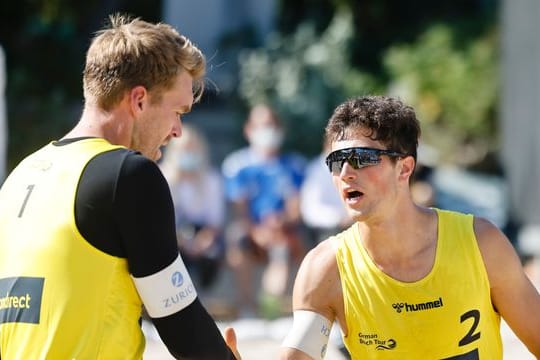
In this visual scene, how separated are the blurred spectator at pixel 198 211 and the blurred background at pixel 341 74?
4.11 ft

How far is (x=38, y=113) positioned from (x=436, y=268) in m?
9.39

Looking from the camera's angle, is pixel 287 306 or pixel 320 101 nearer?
pixel 287 306

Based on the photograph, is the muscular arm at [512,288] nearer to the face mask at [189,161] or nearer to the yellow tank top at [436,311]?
the yellow tank top at [436,311]

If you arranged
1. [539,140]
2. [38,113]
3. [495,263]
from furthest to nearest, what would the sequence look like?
1. [38,113]
2. [539,140]
3. [495,263]

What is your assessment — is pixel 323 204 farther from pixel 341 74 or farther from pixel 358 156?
pixel 358 156

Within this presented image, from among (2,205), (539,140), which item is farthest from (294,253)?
(2,205)

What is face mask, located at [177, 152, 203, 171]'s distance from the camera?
28.9ft

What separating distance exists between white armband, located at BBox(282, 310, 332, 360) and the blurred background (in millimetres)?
4274

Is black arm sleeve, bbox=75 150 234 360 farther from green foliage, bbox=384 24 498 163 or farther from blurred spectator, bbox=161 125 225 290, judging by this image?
green foliage, bbox=384 24 498 163

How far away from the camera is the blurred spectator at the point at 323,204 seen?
28.7 feet

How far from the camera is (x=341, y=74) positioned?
523 inches

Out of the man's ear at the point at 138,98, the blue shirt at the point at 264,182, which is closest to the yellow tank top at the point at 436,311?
the man's ear at the point at 138,98

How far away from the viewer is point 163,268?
2.92 meters

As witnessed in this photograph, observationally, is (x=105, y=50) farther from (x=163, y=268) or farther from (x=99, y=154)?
(x=163, y=268)
